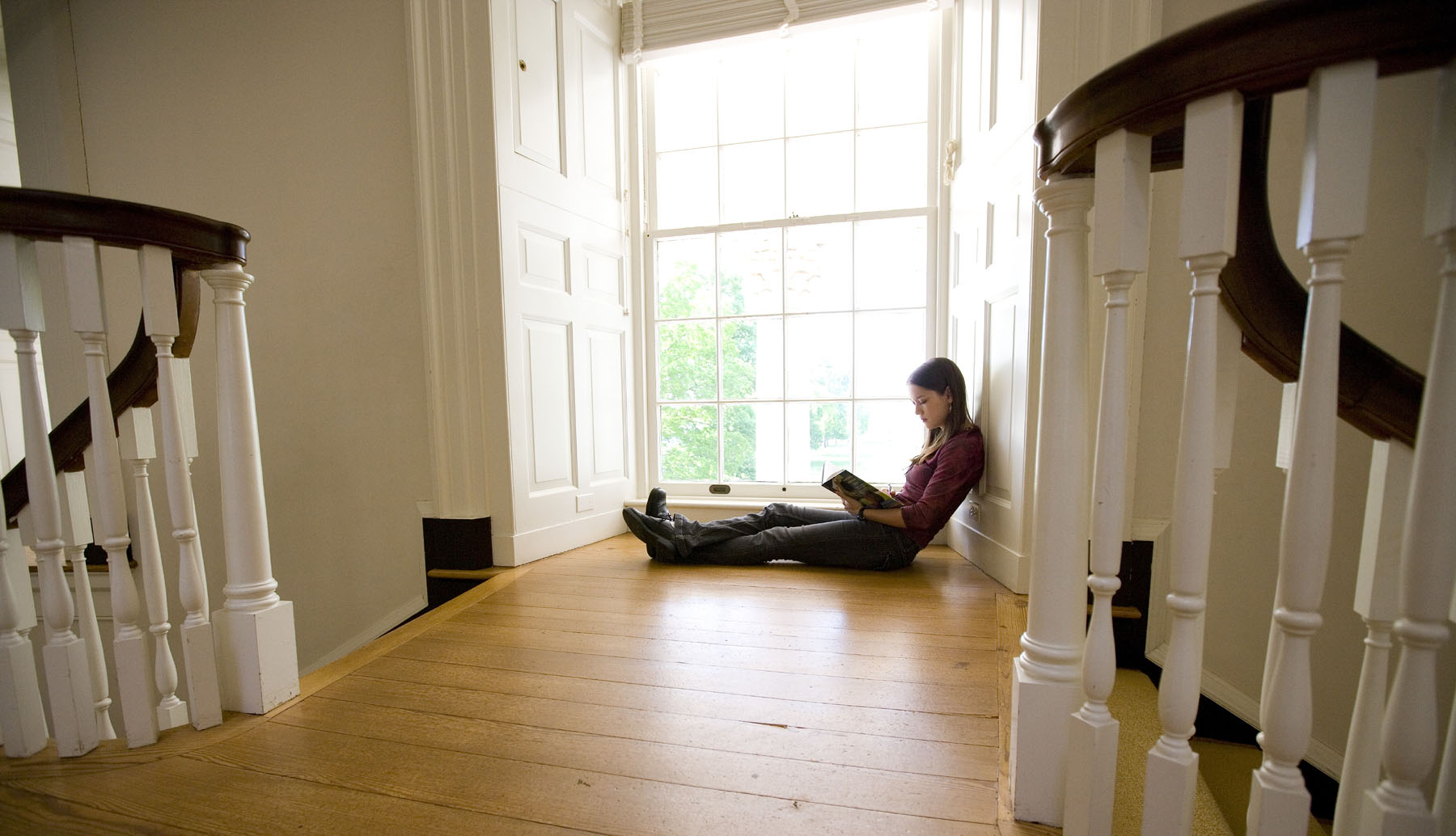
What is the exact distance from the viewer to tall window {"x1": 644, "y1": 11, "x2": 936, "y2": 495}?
102 inches

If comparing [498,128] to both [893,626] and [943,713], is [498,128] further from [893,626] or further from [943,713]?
[943,713]

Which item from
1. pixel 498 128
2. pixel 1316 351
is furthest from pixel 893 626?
pixel 498 128

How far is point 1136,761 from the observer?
110cm

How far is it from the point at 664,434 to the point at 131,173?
259cm

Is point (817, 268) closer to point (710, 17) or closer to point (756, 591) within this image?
point (710, 17)

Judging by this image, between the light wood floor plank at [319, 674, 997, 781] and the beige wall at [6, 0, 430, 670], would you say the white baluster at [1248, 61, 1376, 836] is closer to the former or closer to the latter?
the light wood floor plank at [319, 674, 997, 781]

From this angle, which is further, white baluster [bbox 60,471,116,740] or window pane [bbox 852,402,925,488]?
window pane [bbox 852,402,925,488]

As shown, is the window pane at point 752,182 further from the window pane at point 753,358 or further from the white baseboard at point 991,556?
the white baseboard at point 991,556

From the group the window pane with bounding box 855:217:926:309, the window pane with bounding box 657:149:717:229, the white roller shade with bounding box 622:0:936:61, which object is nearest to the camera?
the white roller shade with bounding box 622:0:936:61

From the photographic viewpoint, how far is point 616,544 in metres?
2.59

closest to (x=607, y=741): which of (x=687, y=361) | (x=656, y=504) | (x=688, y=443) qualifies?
(x=656, y=504)

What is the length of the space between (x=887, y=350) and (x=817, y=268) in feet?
1.62

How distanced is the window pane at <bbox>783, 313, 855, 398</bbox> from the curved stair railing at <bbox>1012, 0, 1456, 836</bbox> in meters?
1.84

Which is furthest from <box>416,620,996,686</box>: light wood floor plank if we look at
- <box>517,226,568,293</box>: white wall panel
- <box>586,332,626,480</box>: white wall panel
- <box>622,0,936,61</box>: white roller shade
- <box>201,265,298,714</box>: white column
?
<box>622,0,936,61</box>: white roller shade
